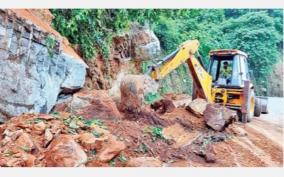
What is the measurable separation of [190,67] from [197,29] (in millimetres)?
384

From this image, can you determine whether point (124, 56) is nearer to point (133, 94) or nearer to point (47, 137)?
point (133, 94)

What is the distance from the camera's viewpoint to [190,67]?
4047mm

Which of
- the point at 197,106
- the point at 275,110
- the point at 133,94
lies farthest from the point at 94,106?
the point at 275,110

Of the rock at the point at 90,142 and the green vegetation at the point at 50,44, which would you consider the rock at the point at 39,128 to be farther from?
the green vegetation at the point at 50,44

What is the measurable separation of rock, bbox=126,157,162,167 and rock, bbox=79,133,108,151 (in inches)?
10.5

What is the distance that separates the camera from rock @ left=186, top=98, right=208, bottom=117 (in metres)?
3.84

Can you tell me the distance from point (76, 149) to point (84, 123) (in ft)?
1.27

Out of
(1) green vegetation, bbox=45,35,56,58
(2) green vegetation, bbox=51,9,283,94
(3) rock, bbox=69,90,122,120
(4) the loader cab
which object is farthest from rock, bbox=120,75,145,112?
(4) the loader cab

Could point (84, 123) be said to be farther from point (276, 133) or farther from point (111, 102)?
point (276, 133)

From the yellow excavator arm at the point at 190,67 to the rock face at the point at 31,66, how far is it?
0.78 m

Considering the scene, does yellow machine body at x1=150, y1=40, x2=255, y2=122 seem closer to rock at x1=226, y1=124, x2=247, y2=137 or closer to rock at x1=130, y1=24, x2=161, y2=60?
rock at x1=226, y1=124, x2=247, y2=137
